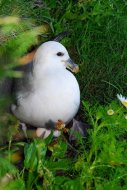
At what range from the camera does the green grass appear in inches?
81.2

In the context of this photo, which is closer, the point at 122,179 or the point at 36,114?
the point at 122,179

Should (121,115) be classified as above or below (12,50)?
below

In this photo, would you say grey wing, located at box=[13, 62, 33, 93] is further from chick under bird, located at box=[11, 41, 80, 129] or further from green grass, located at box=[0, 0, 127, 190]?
green grass, located at box=[0, 0, 127, 190]

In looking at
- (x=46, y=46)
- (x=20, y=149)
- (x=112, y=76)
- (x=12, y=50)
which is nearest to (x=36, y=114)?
(x=20, y=149)

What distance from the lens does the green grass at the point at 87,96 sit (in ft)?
6.77

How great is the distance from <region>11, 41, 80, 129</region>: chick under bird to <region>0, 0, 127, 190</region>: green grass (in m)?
0.09

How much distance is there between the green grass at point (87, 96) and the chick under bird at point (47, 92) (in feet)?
0.29

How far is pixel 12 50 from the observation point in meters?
1.27

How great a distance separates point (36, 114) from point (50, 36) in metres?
0.83

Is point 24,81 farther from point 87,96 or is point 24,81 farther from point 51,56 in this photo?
point 87,96

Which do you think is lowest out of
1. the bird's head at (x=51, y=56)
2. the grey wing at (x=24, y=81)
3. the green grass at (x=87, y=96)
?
the green grass at (x=87, y=96)

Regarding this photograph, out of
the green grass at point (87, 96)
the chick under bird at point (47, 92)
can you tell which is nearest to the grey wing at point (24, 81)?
the chick under bird at point (47, 92)

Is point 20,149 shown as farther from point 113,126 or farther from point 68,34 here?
point 68,34

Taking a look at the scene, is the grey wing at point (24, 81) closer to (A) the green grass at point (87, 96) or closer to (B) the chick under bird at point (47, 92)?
(B) the chick under bird at point (47, 92)
